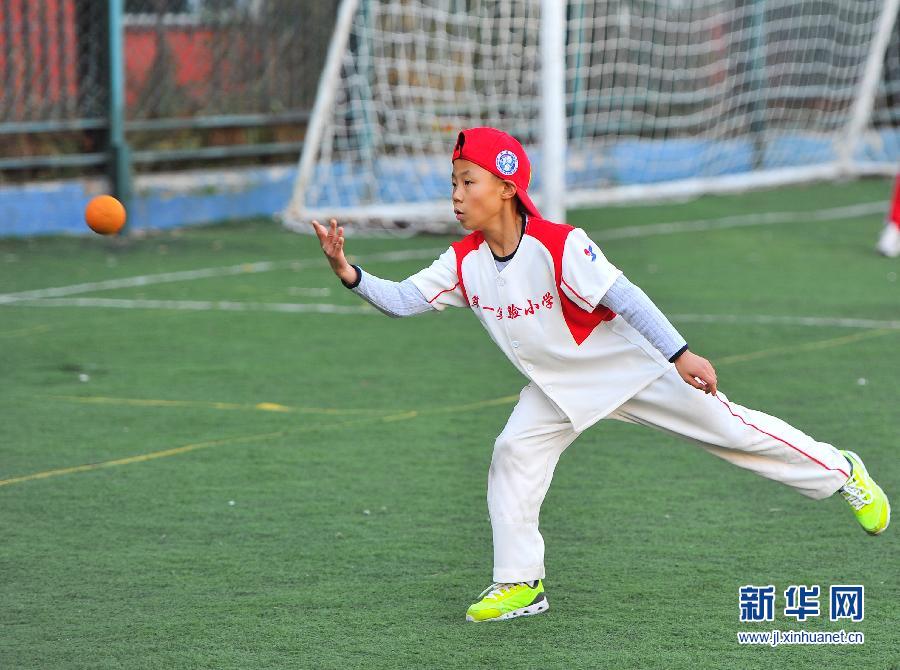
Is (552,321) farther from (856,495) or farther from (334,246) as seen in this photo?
(856,495)

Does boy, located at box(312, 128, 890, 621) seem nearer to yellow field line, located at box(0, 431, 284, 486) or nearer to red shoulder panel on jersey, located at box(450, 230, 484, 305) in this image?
red shoulder panel on jersey, located at box(450, 230, 484, 305)

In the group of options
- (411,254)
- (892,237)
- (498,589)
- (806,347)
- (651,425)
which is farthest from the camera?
(411,254)

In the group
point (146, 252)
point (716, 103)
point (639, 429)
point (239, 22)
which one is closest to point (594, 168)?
point (716, 103)

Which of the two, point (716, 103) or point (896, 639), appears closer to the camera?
point (896, 639)

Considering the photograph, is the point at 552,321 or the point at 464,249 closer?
the point at 552,321

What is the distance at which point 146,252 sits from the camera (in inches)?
474

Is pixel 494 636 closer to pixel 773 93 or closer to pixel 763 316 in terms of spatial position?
pixel 763 316

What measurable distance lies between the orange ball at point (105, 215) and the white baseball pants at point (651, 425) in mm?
1774

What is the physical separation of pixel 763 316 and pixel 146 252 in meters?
5.14

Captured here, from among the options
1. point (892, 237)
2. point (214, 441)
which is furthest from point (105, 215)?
point (892, 237)

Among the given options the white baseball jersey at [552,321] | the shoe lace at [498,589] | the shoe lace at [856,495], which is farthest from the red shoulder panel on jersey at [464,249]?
the shoe lace at [856,495]

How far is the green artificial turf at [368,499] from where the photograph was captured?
4.15m

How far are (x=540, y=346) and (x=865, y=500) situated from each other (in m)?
1.15

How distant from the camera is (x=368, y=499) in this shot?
5504 mm
